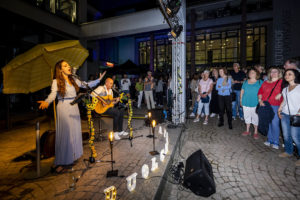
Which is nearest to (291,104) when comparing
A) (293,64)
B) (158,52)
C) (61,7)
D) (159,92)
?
(293,64)

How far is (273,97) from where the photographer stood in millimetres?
4254

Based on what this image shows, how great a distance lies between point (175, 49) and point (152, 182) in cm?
517

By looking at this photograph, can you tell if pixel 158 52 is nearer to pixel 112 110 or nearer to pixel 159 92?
pixel 159 92

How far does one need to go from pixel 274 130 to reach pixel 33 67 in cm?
675

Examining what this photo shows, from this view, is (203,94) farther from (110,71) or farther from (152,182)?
(110,71)

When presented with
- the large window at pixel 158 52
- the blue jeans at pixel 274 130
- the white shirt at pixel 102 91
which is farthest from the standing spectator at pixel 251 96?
the large window at pixel 158 52

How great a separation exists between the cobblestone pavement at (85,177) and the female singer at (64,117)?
327mm

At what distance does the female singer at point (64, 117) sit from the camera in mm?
3211

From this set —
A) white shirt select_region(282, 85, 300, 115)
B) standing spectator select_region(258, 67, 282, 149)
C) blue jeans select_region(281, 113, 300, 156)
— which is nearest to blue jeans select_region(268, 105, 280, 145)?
standing spectator select_region(258, 67, 282, 149)

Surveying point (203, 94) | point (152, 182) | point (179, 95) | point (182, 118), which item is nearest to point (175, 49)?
point (179, 95)

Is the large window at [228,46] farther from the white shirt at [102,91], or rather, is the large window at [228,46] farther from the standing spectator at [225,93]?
the white shirt at [102,91]

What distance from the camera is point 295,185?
9.37 feet

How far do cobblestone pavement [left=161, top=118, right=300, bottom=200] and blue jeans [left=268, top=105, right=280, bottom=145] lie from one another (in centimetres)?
26

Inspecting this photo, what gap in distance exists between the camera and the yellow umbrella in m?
3.43
